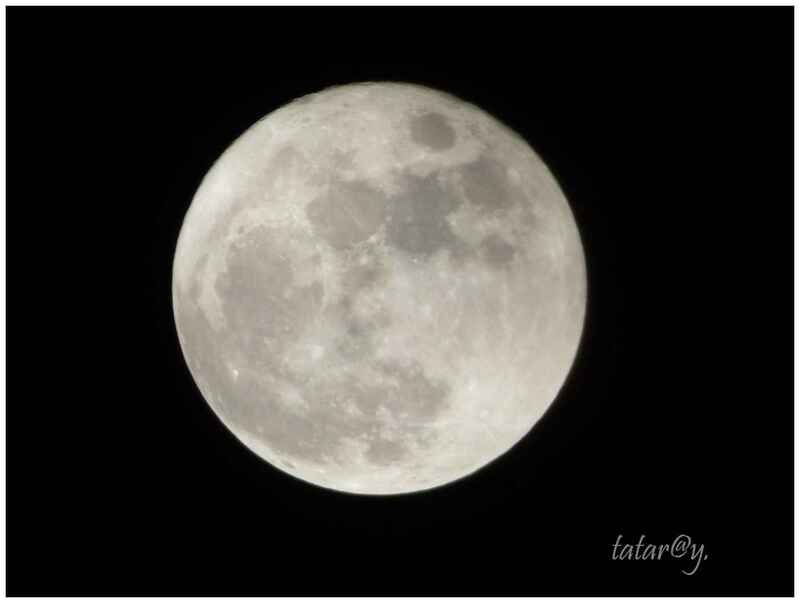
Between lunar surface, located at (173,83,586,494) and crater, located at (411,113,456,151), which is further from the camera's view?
crater, located at (411,113,456,151)

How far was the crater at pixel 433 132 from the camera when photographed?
416cm

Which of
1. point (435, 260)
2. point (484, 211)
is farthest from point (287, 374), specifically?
point (484, 211)

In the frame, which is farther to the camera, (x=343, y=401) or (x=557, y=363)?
(x=557, y=363)

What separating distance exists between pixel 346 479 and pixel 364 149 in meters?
1.73

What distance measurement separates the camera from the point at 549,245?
4348 millimetres

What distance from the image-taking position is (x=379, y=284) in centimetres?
391

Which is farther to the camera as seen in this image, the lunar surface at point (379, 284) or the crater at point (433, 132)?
the crater at point (433, 132)

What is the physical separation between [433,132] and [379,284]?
84cm

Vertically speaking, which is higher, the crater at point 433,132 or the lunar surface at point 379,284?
the crater at point 433,132

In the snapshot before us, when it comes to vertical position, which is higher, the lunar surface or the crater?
the crater

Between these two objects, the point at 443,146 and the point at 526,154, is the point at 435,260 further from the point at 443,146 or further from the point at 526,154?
the point at 526,154

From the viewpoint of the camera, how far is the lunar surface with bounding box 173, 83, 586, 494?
3.94m

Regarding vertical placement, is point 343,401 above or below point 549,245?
below

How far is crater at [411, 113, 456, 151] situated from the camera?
4.16 m
